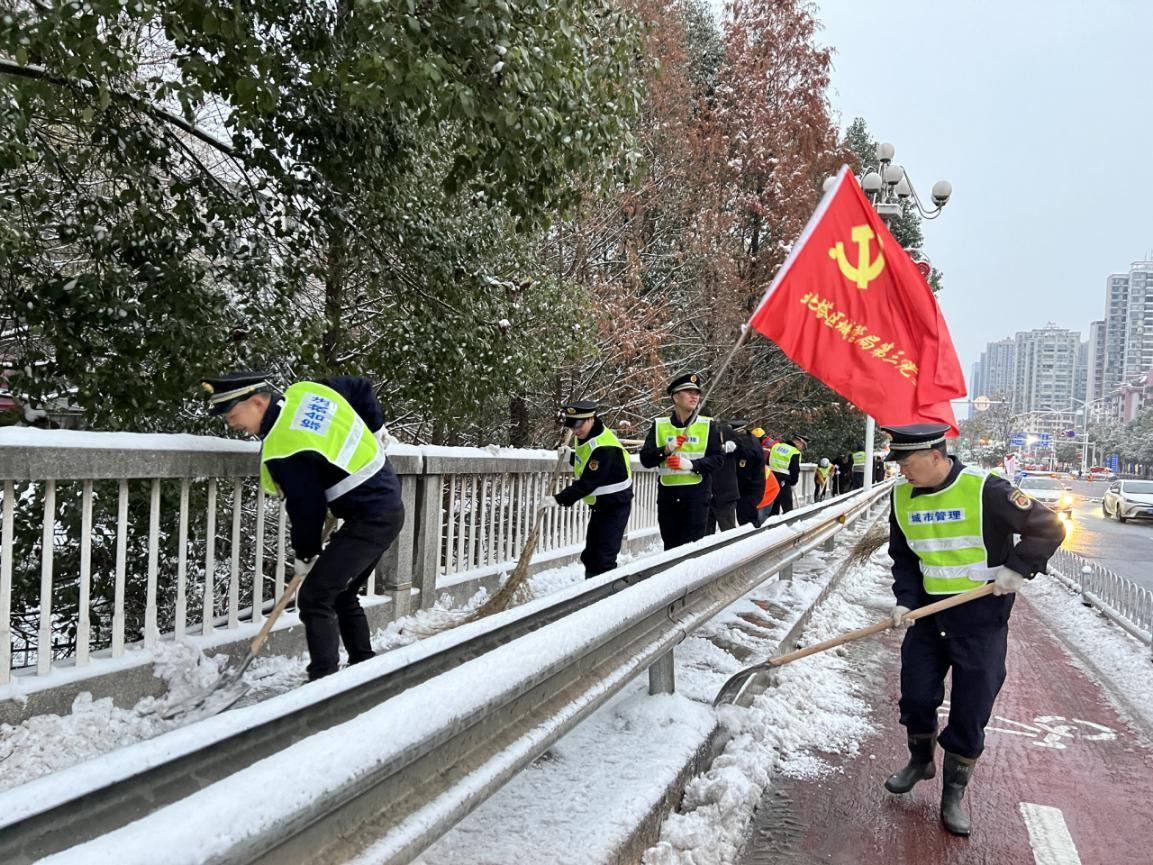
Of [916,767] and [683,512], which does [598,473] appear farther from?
[916,767]

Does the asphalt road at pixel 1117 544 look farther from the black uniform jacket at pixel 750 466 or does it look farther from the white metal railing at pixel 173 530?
the white metal railing at pixel 173 530

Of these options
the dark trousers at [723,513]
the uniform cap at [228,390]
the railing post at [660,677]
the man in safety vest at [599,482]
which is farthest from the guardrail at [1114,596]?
the uniform cap at [228,390]

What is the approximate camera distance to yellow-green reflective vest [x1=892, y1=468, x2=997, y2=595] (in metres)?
3.69

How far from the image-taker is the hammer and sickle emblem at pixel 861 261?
5.89 m

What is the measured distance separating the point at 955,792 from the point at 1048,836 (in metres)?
0.34

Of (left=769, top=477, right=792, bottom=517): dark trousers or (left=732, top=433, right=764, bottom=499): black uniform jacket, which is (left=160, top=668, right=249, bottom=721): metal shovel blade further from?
(left=769, top=477, right=792, bottom=517): dark trousers

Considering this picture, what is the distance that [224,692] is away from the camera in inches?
146

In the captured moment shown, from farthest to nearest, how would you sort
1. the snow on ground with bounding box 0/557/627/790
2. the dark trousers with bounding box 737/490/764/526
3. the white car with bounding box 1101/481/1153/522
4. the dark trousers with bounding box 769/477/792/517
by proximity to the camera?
the white car with bounding box 1101/481/1153/522 → the dark trousers with bounding box 769/477/792/517 → the dark trousers with bounding box 737/490/764/526 → the snow on ground with bounding box 0/557/627/790

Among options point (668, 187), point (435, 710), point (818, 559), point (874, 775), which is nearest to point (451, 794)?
point (435, 710)

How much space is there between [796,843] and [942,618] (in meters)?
1.26

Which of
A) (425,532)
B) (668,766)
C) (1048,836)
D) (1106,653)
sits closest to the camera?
(668,766)

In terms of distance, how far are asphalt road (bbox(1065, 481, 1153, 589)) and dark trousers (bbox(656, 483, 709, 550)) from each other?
9262mm

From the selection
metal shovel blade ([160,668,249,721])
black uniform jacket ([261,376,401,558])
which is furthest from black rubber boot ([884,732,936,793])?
metal shovel blade ([160,668,249,721])

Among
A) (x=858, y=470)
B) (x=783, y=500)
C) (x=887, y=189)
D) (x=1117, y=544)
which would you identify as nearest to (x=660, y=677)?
(x=783, y=500)
